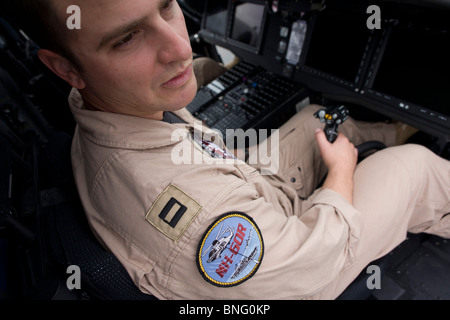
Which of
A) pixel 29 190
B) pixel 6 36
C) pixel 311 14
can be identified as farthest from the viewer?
pixel 6 36

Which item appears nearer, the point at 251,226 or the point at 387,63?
the point at 251,226

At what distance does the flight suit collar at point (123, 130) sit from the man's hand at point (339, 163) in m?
0.49

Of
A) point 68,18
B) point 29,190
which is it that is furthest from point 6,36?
point 68,18

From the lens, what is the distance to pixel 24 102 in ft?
4.99

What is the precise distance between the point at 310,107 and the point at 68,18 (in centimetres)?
100

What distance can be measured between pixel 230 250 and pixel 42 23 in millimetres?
518

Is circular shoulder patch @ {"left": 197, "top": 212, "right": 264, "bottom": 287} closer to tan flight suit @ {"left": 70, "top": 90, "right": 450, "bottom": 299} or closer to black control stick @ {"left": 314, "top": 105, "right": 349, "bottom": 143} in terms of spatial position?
tan flight suit @ {"left": 70, "top": 90, "right": 450, "bottom": 299}

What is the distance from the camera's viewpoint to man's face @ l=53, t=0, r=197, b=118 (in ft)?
1.44

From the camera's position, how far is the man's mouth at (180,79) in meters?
0.57

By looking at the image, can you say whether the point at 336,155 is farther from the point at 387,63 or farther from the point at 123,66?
the point at 123,66

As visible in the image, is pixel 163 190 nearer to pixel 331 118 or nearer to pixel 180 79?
pixel 180 79

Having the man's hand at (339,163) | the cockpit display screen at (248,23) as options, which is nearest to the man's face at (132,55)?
the man's hand at (339,163)

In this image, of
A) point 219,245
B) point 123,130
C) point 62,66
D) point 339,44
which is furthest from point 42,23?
point 339,44
